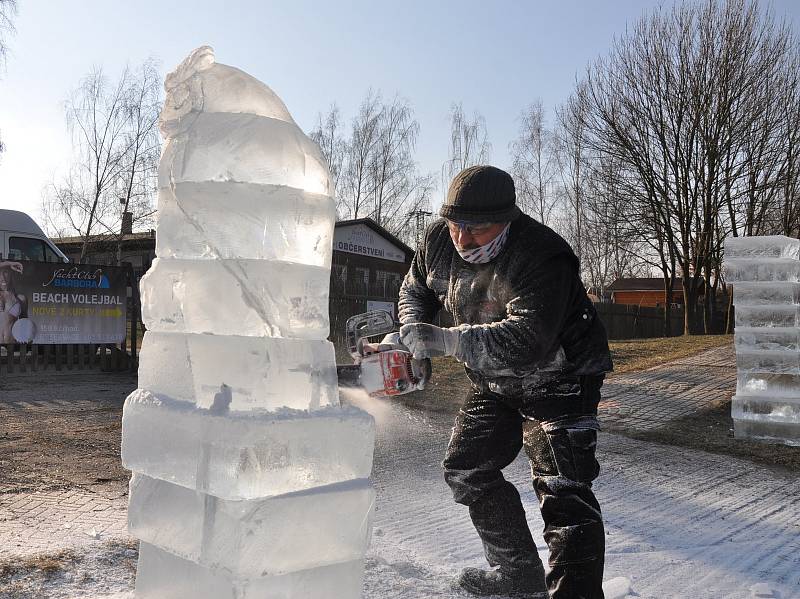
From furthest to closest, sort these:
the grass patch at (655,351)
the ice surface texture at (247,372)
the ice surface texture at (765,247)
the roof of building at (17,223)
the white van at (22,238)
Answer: the roof of building at (17,223), the white van at (22,238), the grass patch at (655,351), the ice surface texture at (765,247), the ice surface texture at (247,372)

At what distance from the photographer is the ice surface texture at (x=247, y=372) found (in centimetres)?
179

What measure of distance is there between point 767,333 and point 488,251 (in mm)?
4974

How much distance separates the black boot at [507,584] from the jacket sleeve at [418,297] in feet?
3.82

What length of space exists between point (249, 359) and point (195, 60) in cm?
88

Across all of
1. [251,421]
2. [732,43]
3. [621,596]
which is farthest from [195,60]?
[732,43]

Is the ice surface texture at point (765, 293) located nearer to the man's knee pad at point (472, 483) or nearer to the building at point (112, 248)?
the man's knee pad at point (472, 483)

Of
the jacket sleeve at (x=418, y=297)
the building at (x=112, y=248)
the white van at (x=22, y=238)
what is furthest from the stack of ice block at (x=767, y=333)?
the building at (x=112, y=248)

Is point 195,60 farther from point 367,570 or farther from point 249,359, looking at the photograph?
point 367,570

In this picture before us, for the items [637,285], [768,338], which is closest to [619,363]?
[768,338]

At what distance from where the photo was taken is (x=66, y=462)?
193 inches

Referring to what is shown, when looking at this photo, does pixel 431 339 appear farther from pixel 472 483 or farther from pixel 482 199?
pixel 472 483

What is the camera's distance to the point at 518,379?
109 inches

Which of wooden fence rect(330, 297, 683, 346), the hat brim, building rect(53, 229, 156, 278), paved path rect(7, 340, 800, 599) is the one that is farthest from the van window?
the hat brim

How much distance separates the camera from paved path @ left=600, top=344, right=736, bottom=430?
795cm
